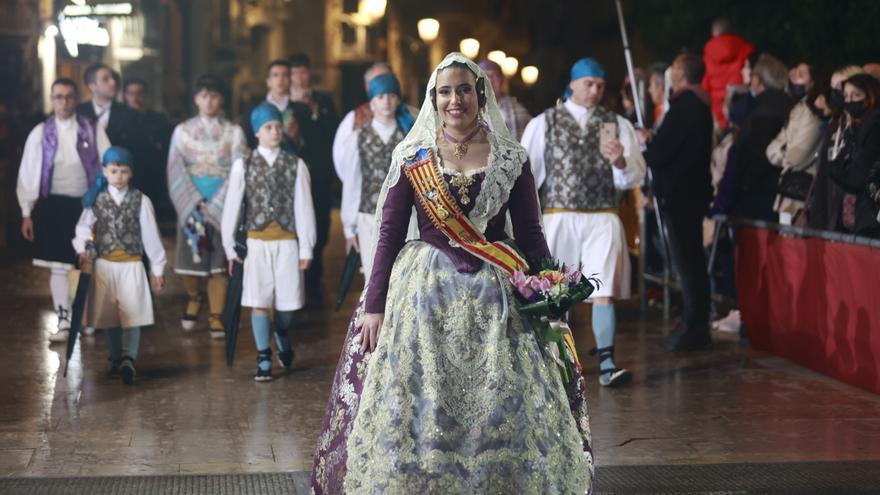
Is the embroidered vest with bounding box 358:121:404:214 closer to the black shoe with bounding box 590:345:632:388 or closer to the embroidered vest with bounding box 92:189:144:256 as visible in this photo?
the embroidered vest with bounding box 92:189:144:256

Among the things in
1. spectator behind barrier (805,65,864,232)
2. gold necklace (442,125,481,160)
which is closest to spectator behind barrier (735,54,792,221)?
spectator behind barrier (805,65,864,232)

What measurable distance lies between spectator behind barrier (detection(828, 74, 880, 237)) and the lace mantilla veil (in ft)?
13.6

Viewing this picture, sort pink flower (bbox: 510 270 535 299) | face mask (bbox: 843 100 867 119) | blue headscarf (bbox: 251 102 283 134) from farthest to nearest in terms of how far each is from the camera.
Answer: blue headscarf (bbox: 251 102 283 134), face mask (bbox: 843 100 867 119), pink flower (bbox: 510 270 535 299)

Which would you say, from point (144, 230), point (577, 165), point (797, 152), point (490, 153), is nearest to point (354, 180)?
point (144, 230)

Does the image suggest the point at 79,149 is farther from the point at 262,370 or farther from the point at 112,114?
the point at 262,370

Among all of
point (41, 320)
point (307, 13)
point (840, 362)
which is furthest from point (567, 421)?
point (307, 13)

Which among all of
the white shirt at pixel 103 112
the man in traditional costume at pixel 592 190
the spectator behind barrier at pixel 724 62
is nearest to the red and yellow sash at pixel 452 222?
the man in traditional costume at pixel 592 190

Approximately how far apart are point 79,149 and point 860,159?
19.0 feet

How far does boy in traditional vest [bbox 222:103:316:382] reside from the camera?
10.8 m

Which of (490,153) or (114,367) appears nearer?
(490,153)

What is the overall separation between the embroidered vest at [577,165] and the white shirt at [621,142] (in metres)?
0.04

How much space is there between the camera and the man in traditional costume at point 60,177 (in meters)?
12.7

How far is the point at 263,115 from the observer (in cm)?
1091

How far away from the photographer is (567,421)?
21.1ft
